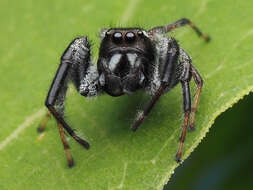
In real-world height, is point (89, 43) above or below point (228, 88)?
above

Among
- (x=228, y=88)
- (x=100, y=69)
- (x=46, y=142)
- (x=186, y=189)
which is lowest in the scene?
(x=186, y=189)

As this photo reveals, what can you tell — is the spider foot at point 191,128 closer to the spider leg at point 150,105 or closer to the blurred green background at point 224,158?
the spider leg at point 150,105

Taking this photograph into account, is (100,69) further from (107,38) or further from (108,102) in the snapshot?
(108,102)

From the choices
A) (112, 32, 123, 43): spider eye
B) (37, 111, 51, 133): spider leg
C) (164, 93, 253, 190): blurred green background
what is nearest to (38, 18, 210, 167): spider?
(112, 32, 123, 43): spider eye

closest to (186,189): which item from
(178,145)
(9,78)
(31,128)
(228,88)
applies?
(178,145)

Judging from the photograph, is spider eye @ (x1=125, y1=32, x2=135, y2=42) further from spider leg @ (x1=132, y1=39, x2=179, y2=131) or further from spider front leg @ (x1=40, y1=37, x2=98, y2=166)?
spider front leg @ (x1=40, y1=37, x2=98, y2=166)

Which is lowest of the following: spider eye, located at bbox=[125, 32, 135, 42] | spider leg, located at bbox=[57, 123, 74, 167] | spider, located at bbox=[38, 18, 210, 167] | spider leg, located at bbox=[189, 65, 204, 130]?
spider leg, located at bbox=[57, 123, 74, 167]

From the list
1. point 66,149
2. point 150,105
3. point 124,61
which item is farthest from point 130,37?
point 66,149
